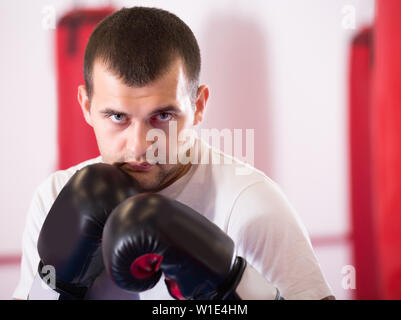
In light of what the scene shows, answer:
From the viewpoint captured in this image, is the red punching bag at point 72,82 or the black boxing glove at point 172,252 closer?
the black boxing glove at point 172,252

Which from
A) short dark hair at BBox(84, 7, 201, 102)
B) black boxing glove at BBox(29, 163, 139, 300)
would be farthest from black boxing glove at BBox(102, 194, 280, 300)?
short dark hair at BBox(84, 7, 201, 102)

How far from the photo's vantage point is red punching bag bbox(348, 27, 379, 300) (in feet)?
5.79

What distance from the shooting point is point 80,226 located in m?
0.86

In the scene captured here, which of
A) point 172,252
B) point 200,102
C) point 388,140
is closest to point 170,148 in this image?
point 200,102

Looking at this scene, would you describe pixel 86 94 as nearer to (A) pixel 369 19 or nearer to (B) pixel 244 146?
(B) pixel 244 146

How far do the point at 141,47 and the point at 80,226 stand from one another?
0.38 metres

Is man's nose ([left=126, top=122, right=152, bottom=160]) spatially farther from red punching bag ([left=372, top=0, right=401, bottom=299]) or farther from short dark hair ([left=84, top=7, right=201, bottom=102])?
red punching bag ([left=372, top=0, right=401, bottom=299])

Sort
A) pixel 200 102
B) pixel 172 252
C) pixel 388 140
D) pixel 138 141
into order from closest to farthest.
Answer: pixel 172 252
pixel 138 141
pixel 200 102
pixel 388 140

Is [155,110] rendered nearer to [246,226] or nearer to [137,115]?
[137,115]

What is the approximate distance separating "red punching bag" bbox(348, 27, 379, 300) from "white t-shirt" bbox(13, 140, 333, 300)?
788mm

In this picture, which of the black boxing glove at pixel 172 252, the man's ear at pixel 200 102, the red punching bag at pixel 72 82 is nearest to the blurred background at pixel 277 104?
the red punching bag at pixel 72 82

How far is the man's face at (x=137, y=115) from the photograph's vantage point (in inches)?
38.8

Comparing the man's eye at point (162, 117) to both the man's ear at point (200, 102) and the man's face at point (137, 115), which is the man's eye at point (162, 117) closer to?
the man's face at point (137, 115)

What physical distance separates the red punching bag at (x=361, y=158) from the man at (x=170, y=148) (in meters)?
0.79
